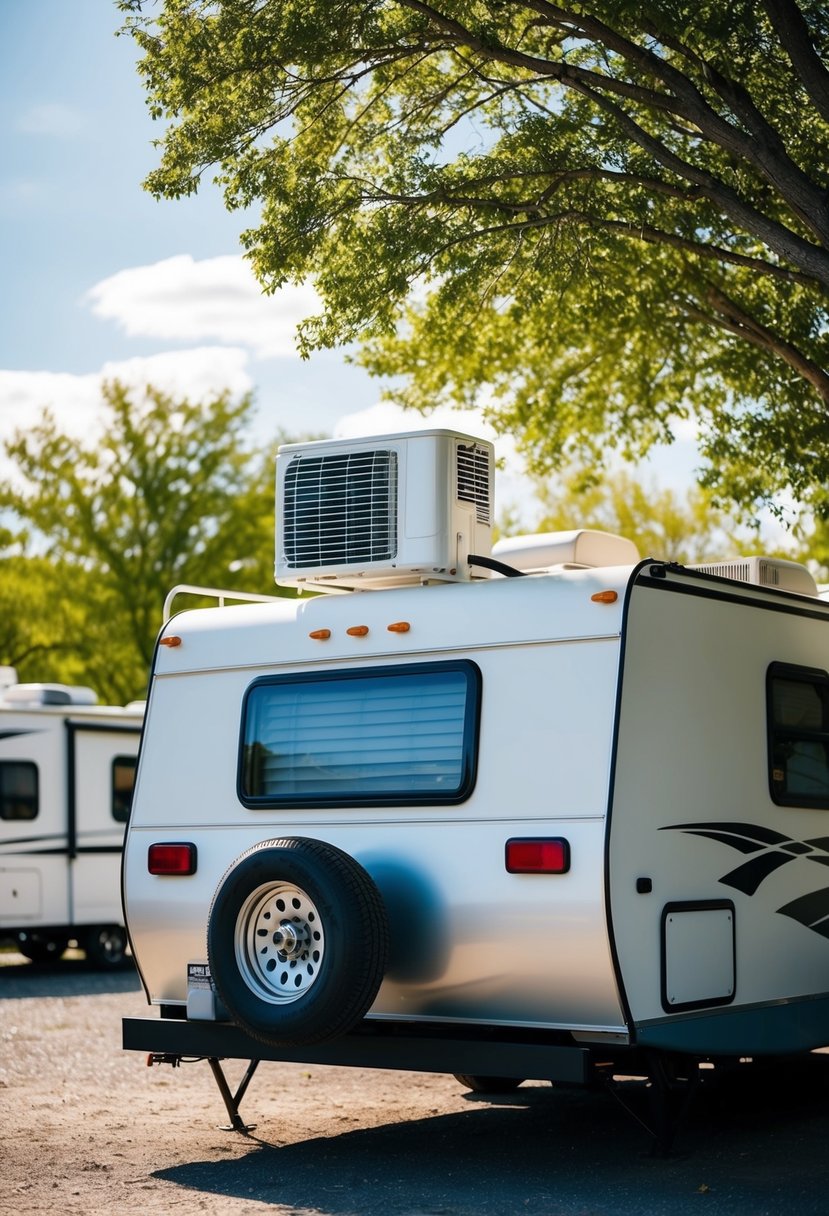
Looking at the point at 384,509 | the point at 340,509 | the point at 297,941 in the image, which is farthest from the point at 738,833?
the point at 340,509

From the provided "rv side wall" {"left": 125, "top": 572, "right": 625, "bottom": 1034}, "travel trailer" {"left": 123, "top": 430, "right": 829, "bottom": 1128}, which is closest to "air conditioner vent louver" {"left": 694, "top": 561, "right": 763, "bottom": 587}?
"travel trailer" {"left": 123, "top": 430, "right": 829, "bottom": 1128}

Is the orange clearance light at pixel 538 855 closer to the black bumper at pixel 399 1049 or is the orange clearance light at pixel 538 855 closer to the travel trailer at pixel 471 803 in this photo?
the travel trailer at pixel 471 803

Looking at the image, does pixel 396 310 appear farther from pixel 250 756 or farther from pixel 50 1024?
pixel 50 1024

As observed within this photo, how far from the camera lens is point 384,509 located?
23.7 feet

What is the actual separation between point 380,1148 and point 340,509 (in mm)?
3044

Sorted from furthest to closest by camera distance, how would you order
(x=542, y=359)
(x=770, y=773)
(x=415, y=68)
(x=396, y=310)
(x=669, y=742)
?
(x=542, y=359) → (x=396, y=310) → (x=415, y=68) → (x=770, y=773) → (x=669, y=742)

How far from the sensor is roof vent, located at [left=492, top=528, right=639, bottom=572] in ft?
24.9

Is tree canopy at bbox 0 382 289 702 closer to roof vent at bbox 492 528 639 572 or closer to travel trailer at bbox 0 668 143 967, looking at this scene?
travel trailer at bbox 0 668 143 967

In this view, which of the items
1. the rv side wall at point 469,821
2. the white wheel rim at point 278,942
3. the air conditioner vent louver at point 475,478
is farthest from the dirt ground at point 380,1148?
the air conditioner vent louver at point 475,478

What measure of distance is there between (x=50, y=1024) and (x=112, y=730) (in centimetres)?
479

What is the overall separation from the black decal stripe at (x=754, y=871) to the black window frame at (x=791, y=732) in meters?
0.27

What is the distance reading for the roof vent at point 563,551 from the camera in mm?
7578

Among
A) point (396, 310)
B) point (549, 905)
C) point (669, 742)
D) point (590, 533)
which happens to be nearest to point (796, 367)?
point (396, 310)

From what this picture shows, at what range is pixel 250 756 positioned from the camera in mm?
7242
